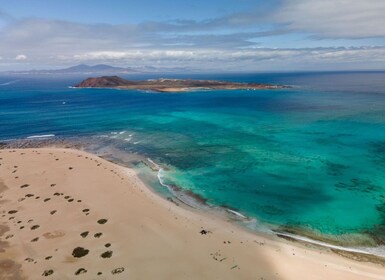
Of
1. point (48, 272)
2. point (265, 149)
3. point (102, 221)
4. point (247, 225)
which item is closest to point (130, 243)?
point (102, 221)

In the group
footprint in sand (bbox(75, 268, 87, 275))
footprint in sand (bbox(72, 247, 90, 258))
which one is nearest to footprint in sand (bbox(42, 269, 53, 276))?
footprint in sand (bbox(75, 268, 87, 275))

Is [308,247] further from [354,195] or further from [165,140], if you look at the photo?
[165,140]

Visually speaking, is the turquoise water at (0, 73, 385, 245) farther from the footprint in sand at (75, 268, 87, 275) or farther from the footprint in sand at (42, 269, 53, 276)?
the footprint in sand at (42, 269, 53, 276)

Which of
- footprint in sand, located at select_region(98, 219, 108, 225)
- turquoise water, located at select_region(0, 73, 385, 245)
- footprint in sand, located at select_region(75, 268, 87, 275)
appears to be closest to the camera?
footprint in sand, located at select_region(75, 268, 87, 275)

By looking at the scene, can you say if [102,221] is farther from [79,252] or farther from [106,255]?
[106,255]

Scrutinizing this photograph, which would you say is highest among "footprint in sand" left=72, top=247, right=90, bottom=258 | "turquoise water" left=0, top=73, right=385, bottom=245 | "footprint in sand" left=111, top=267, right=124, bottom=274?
"turquoise water" left=0, top=73, right=385, bottom=245

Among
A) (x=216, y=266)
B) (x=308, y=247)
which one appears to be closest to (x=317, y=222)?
(x=308, y=247)
